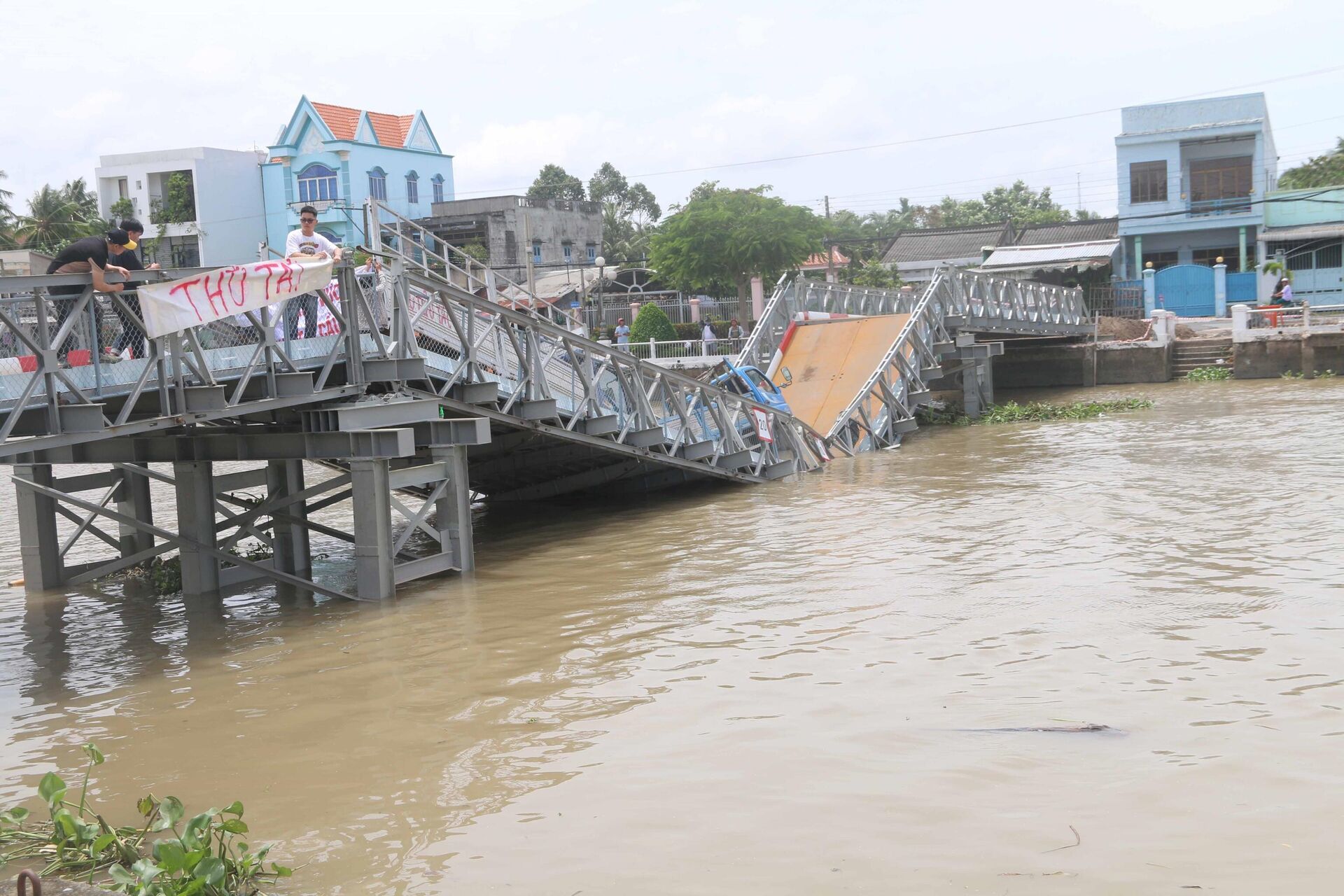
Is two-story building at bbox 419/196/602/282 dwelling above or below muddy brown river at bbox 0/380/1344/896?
above

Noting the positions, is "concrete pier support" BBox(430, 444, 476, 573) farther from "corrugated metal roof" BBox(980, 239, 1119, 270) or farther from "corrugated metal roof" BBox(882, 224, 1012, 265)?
"corrugated metal roof" BBox(882, 224, 1012, 265)

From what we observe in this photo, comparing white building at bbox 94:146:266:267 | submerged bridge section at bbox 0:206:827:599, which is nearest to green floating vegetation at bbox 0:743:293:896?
submerged bridge section at bbox 0:206:827:599

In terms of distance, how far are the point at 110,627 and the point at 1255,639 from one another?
10.1m

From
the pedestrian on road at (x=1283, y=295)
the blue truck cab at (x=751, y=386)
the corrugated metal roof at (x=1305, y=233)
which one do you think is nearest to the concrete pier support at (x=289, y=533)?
the blue truck cab at (x=751, y=386)

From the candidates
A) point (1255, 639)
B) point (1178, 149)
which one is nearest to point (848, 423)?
point (1255, 639)

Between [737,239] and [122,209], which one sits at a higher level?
[122,209]

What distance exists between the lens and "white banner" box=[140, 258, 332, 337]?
999 centimetres

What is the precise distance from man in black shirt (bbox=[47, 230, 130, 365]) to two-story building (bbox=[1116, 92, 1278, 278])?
144ft

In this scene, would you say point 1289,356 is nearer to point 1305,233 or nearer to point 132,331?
point 1305,233

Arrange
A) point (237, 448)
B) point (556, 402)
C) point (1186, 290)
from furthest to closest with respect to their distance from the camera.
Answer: point (1186, 290), point (556, 402), point (237, 448)

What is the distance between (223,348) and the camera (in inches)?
433

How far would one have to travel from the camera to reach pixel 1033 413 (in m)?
27.9

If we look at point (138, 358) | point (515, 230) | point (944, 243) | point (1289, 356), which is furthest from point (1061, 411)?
point (515, 230)

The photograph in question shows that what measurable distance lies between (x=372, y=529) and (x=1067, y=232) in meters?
47.7
